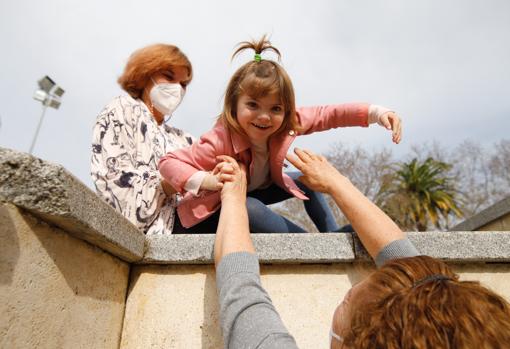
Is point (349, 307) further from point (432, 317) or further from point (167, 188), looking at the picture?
point (167, 188)

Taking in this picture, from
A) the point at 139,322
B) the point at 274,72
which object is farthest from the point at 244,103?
the point at 139,322

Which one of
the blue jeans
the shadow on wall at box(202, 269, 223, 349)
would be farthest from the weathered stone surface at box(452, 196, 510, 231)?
the shadow on wall at box(202, 269, 223, 349)

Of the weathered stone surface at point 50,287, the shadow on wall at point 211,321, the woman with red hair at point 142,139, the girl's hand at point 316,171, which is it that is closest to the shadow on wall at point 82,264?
the weathered stone surface at point 50,287

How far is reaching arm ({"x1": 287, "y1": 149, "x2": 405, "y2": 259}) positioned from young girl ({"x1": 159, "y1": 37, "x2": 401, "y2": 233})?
259 millimetres

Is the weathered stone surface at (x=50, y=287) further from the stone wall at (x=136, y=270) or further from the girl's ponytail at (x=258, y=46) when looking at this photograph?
the girl's ponytail at (x=258, y=46)

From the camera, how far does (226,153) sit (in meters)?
2.11

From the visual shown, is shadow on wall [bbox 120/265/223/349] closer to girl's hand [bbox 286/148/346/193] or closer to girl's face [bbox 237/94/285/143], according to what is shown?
girl's hand [bbox 286/148/346/193]

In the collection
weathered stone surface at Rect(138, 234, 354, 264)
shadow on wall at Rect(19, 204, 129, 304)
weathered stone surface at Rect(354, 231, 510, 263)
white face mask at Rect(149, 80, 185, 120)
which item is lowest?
Result: shadow on wall at Rect(19, 204, 129, 304)

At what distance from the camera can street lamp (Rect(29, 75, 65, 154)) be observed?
7891mm

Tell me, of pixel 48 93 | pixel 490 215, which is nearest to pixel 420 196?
pixel 490 215

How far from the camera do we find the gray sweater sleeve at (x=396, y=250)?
4.71 feet

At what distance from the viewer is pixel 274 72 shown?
7.34 feet

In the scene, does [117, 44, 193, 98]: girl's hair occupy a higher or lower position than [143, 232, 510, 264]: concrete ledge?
higher

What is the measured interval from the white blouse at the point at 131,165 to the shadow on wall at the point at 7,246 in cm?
100
